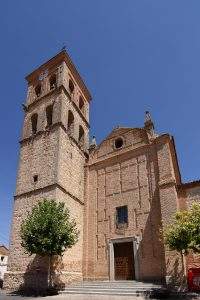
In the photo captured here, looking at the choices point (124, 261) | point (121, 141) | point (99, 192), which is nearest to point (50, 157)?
point (99, 192)

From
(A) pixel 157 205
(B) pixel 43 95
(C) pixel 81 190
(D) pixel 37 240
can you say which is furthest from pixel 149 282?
(B) pixel 43 95

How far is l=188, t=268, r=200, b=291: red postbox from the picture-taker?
1384cm

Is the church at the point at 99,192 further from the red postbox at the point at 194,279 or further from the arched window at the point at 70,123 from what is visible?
the red postbox at the point at 194,279

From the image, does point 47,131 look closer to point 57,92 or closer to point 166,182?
point 57,92

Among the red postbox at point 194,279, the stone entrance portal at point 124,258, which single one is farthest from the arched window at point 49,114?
the red postbox at point 194,279

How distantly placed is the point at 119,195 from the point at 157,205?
3.26 m

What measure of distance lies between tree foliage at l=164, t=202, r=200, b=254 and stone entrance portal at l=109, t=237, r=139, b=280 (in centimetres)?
494

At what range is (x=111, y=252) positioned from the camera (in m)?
19.2

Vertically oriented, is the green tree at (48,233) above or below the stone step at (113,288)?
above

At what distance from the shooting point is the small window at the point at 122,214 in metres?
20.0

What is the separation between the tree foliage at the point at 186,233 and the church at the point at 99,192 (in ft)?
7.30

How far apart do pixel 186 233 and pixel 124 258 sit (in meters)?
7.19

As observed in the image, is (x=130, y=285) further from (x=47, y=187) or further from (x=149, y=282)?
(x=47, y=187)

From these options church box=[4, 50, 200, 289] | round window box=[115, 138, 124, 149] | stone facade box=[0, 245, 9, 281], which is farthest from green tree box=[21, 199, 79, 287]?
stone facade box=[0, 245, 9, 281]
